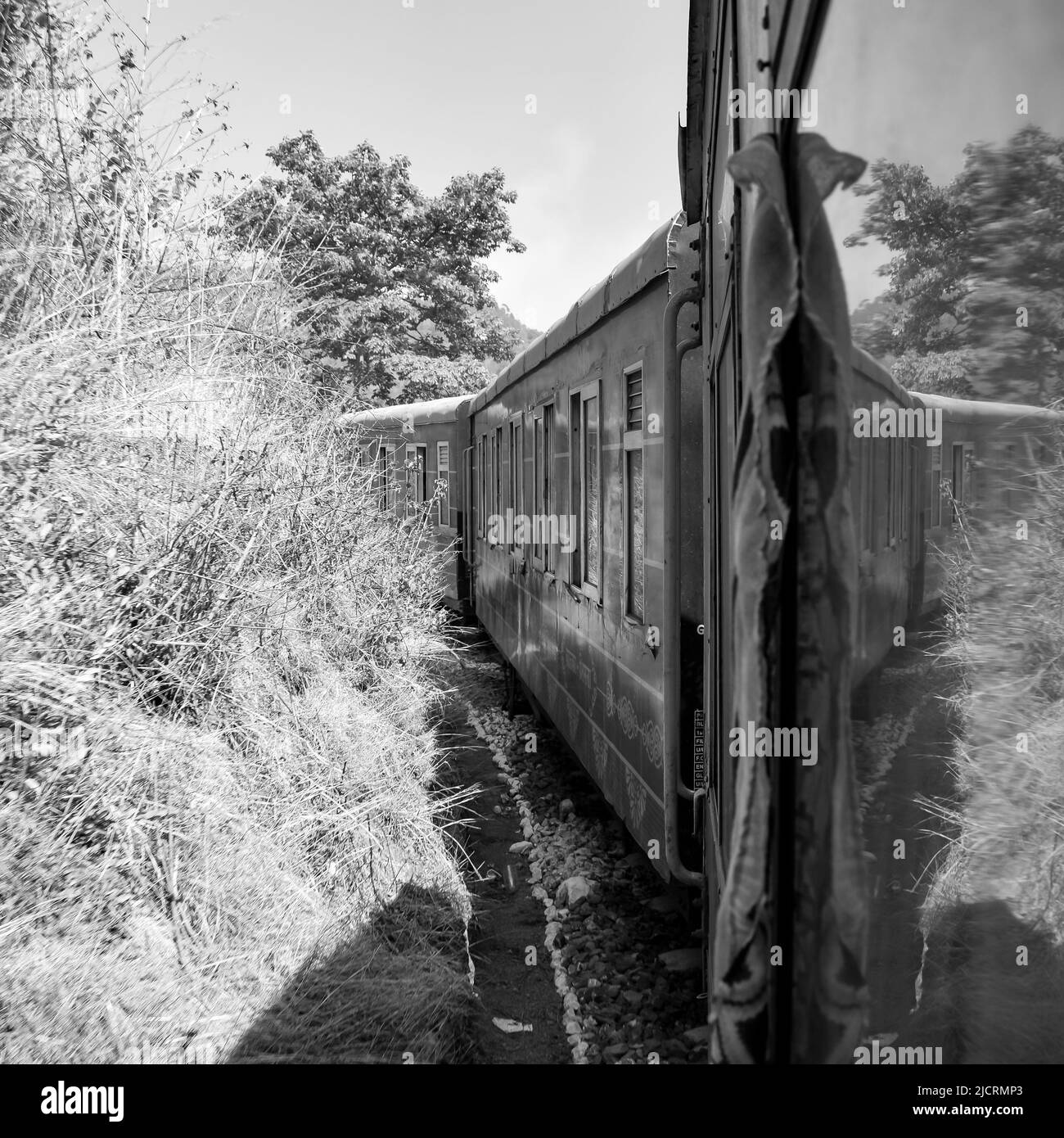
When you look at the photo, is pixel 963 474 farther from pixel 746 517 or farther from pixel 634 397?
pixel 634 397

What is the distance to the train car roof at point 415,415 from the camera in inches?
579

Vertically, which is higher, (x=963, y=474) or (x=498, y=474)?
(x=498, y=474)

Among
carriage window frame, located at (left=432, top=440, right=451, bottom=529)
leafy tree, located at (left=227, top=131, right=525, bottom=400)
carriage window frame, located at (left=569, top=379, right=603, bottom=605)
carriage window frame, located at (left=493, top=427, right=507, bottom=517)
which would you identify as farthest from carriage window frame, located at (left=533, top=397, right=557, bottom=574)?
leafy tree, located at (left=227, top=131, right=525, bottom=400)

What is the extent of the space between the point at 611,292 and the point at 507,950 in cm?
341

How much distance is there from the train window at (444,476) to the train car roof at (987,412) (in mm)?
14157

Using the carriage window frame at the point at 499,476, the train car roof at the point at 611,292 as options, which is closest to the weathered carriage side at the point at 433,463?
the carriage window frame at the point at 499,476

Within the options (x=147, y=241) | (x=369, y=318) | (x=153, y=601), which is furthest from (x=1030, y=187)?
(x=369, y=318)

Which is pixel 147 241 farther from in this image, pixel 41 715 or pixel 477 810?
pixel 477 810

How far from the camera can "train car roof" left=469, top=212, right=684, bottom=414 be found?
424cm

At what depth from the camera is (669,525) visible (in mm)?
4215

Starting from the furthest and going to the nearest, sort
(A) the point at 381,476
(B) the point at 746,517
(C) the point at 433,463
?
(C) the point at 433,463
(A) the point at 381,476
(B) the point at 746,517

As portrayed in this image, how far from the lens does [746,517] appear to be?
3.96ft

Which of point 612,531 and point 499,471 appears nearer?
point 612,531

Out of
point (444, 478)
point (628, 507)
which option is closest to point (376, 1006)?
point (628, 507)
